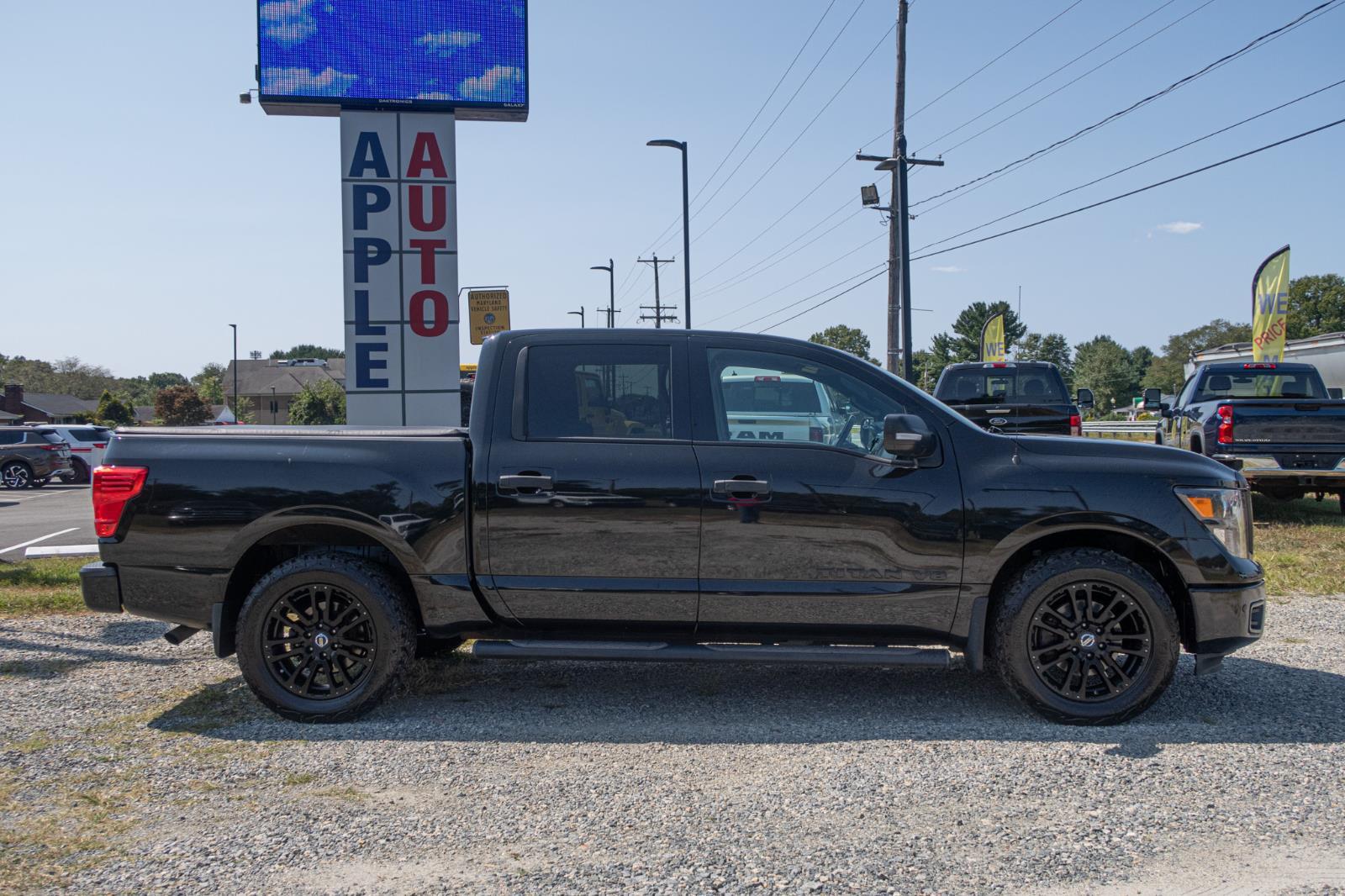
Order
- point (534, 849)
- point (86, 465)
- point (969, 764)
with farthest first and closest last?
1. point (86, 465)
2. point (969, 764)
3. point (534, 849)

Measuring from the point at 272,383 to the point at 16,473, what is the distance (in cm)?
8261

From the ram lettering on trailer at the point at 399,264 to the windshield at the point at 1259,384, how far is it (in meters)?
10.4

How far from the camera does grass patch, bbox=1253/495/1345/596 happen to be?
8562 mm

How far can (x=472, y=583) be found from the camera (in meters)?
4.99

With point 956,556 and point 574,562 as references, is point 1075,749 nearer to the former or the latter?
point 956,556

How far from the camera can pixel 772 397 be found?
5191 mm

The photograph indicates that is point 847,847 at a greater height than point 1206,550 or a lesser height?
lesser

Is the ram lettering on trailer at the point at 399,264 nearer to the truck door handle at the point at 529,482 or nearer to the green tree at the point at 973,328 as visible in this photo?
the truck door handle at the point at 529,482

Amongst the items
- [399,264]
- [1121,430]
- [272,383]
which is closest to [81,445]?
[399,264]

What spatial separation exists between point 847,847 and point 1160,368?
427 feet

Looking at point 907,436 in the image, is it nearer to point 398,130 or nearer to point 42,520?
point 398,130

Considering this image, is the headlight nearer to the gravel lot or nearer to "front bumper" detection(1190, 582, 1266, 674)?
"front bumper" detection(1190, 582, 1266, 674)

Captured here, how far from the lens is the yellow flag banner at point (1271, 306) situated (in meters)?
19.3

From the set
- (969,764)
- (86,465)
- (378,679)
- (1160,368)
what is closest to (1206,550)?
(969,764)
